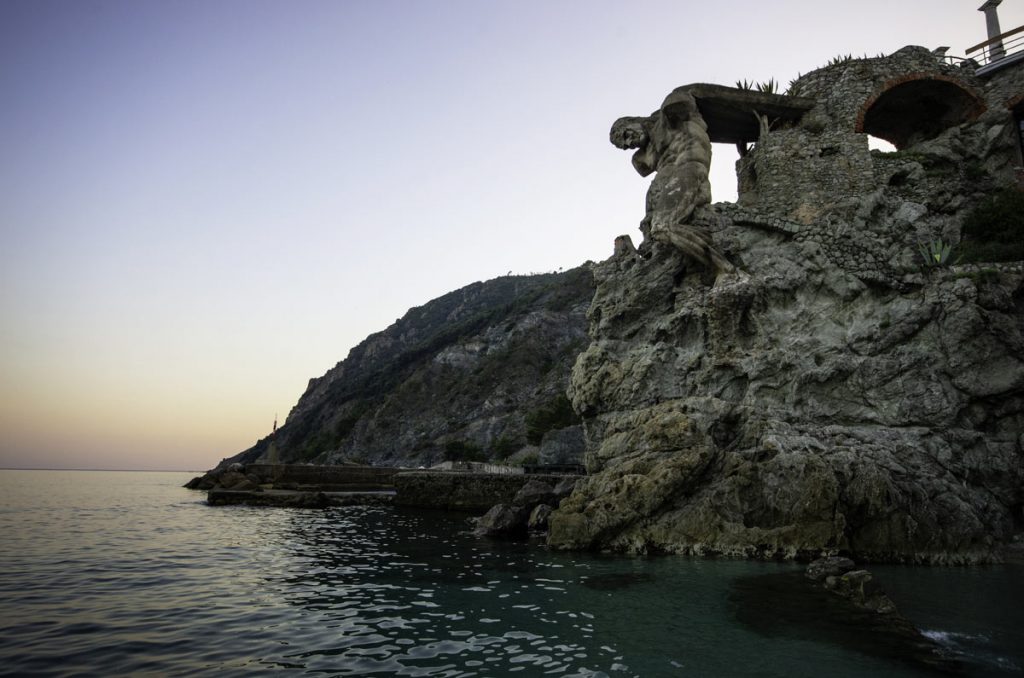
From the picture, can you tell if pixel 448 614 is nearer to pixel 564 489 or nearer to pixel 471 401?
pixel 564 489

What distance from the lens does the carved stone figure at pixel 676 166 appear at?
74.9 ft

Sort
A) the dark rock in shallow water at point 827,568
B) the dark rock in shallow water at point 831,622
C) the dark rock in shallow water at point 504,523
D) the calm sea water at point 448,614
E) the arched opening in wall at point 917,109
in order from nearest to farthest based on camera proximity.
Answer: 1. the calm sea water at point 448,614
2. the dark rock in shallow water at point 831,622
3. the dark rock in shallow water at point 827,568
4. the dark rock in shallow water at point 504,523
5. the arched opening in wall at point 917,109

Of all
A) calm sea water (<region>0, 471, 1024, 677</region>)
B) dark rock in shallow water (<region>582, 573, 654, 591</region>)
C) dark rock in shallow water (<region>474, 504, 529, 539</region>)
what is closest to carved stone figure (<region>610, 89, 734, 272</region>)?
dark rock in shallow water (<region>474, 504, 529, 539</region>)

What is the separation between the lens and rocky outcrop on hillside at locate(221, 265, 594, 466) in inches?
2616

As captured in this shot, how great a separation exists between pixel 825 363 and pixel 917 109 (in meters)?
18.3

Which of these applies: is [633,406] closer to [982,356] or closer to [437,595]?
[982,356]

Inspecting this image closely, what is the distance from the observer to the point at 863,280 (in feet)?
65.8

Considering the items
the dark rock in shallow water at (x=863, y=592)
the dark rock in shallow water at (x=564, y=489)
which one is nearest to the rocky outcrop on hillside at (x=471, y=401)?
the dark rock in shallow water at (x=564, y=489)

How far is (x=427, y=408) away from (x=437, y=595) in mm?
89051

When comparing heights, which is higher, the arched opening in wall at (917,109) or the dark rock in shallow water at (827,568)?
the arched opening in wall at (917,109)

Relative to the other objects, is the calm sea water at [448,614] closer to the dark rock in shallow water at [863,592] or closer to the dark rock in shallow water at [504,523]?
the dark rock in shallow water at [863,592]

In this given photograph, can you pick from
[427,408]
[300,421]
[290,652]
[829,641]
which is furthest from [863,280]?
[300,421]

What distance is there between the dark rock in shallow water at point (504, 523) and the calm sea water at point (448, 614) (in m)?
3.57

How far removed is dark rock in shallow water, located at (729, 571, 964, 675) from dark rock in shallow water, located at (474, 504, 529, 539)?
10.1 m
